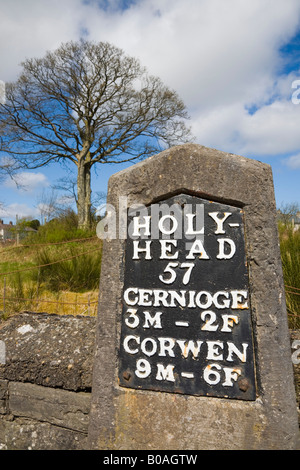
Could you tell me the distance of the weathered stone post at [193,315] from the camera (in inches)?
65.1

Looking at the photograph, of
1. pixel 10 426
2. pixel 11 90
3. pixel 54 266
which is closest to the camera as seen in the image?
pixel 10 426

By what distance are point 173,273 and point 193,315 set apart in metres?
0.23

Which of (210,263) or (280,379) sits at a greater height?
(210,263)

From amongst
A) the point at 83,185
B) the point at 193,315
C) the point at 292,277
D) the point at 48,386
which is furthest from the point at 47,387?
the point at 83,185

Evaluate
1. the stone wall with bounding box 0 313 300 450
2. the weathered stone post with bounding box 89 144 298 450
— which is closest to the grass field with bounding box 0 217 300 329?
the stone wall with bounding box 0 313 300 450

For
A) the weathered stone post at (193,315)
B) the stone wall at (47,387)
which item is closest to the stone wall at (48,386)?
the stone wall at (47,387)

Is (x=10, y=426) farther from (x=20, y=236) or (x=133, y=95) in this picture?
(x=133, y=95)

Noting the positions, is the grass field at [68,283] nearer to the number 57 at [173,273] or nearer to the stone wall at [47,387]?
the stone wall at [47,387]

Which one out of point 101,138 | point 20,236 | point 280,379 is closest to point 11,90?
point 101,138

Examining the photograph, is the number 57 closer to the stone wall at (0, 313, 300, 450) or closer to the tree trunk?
the stone wall at (0, 313, 300, 450)

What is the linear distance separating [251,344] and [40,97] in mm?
12575

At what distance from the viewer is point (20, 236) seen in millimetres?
8477

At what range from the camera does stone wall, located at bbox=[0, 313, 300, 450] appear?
6.73 ft
